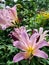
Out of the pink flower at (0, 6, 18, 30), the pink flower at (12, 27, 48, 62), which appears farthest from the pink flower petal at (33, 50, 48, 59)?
the pink flower at (0, 6, 18, 30)

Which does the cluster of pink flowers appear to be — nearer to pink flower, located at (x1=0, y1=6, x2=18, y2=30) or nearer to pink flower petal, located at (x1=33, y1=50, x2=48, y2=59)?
pink flower petal, located at (x1=33, y1=50, x2=48, y2=59)

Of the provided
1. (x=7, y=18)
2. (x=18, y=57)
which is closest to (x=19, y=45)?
(x=18, y=57)

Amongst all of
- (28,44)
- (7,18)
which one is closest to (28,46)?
(28,44)

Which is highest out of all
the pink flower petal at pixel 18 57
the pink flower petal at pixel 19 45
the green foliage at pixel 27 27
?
the pink flower petal at pixel 19 45

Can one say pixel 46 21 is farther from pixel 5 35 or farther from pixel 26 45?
pixel 26 45

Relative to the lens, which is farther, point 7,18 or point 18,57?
point 7,18

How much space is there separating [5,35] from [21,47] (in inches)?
10.1

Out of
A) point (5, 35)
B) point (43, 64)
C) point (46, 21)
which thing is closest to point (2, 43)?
point (5, 35)

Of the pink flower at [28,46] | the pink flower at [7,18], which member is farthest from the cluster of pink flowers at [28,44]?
the pink flower at [7,18]

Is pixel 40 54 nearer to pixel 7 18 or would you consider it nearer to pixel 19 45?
pixel 19 45

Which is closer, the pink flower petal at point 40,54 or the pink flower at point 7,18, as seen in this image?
the pink flower petal at point 40,54

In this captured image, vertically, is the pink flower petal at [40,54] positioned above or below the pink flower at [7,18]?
below

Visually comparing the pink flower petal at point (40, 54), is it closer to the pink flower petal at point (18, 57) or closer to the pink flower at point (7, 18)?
the pink flower petal at point (18, 57)

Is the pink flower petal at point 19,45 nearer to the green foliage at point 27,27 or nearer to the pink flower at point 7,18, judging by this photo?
the green foliage at point 27,27
